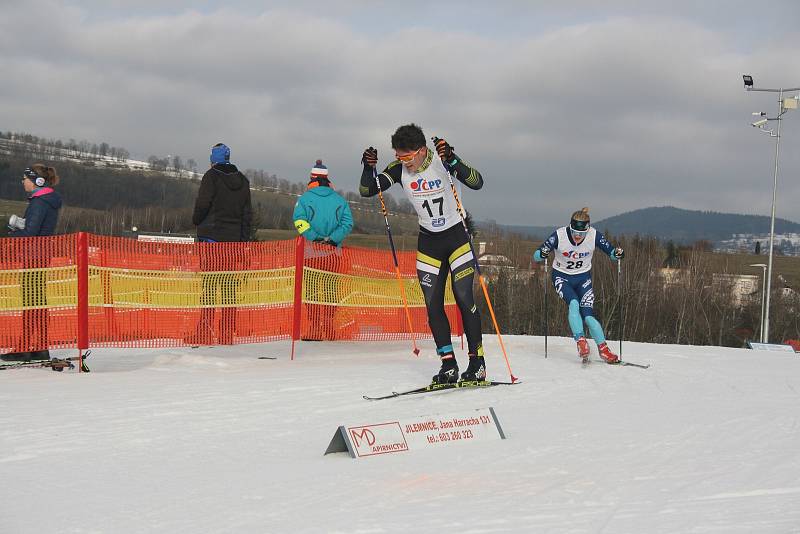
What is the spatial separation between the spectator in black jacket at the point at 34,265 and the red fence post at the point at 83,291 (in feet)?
1.02

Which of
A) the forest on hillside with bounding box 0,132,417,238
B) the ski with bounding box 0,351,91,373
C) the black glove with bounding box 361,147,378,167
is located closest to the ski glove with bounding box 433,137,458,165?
the black glove with bounding box 361,147,378,167

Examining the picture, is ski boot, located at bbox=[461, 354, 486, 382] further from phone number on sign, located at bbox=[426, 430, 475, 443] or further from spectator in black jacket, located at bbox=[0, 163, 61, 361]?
spectator in black jacket, located at bbox=[0, 163, 61, 361]

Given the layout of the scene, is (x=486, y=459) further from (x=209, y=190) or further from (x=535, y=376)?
(x=209, y=190)

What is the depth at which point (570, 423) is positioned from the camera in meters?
6.00

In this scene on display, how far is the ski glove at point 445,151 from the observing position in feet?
23.5

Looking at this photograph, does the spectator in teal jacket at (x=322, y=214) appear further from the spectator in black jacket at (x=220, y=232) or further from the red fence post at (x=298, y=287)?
the spectator in black jacket at (x=220, y=232)

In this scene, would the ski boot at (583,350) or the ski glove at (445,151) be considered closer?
the ski glove at (445,151)

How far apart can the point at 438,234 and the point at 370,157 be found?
0.92m

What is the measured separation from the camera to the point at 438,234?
24.7ft

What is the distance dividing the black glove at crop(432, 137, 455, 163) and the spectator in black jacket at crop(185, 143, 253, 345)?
2.95 m

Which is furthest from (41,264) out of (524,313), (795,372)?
(524,313)

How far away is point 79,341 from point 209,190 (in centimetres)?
220

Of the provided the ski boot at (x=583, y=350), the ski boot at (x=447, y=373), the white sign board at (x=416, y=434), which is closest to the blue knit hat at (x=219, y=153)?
the ski boot at (x=447, y=373)

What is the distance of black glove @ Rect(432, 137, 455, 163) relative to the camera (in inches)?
282
